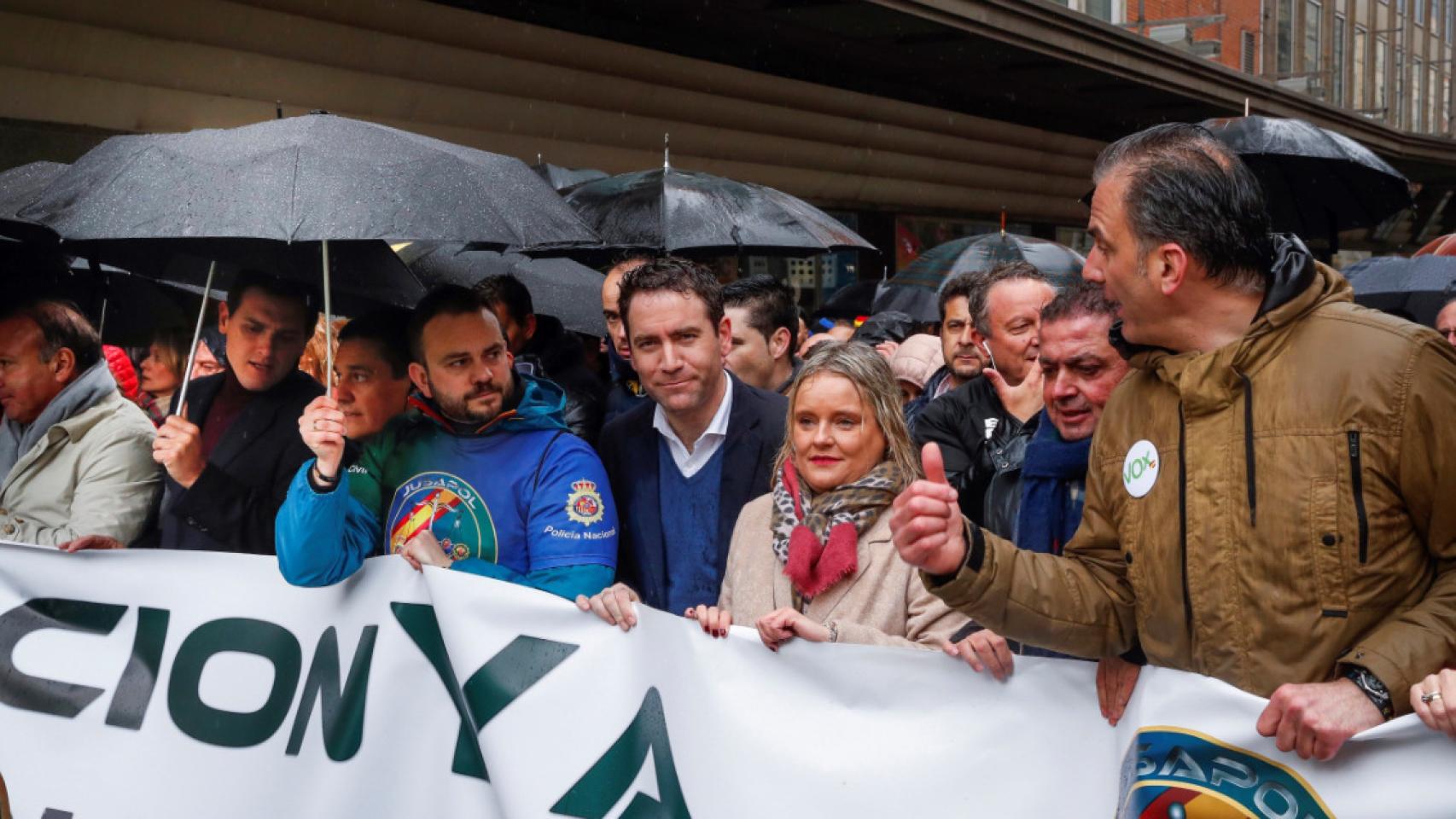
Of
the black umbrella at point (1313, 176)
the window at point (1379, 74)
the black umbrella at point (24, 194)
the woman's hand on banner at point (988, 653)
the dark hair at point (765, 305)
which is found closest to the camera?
the woman's hand on banner at point (988, 653)

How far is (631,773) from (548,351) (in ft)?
8.97

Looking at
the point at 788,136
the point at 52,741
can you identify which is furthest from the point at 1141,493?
the point at 788,136

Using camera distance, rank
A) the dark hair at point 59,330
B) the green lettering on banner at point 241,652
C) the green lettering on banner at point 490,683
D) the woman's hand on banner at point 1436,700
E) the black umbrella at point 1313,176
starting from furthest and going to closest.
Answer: the black umbrella at point 1313,176 → the dark hair at point 59,330 → the green lettering on banner at point 241,652 → the green lettering on banner at point 490,683 → the woman's hand on banner at point 1436,700

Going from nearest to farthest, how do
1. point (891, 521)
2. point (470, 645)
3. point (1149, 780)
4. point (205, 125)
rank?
point (891, 521), point (1149, 780), point (470, 645), point (205, 125)

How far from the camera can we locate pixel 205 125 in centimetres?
816

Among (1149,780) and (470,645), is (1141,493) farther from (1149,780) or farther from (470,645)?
(470,645)

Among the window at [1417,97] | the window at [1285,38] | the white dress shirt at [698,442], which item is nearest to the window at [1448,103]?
the window at [1417,97]

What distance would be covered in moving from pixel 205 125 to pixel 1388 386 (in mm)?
7253

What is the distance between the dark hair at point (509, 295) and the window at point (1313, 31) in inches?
1066

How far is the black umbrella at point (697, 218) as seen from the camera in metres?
5.77

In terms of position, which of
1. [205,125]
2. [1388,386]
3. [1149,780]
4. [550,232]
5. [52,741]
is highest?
[205,125]

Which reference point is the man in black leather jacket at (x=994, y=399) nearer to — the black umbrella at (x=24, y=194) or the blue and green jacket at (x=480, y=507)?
the blue and green jacket at (x=480, y=507)

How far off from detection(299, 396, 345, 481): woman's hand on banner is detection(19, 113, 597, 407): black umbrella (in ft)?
0.53

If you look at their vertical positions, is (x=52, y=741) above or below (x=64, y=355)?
below
